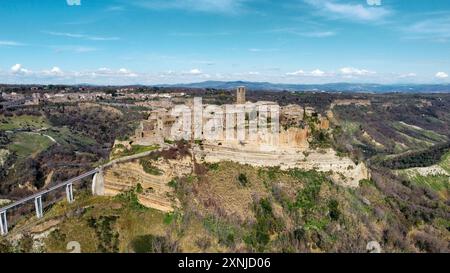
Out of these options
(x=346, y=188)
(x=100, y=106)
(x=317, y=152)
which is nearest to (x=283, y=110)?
(x=317, y=152)

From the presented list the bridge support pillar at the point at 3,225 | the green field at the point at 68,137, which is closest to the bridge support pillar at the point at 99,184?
the bridge support pillar at the point at 3,225

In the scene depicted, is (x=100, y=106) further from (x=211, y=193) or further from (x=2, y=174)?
(x=211, y=193)

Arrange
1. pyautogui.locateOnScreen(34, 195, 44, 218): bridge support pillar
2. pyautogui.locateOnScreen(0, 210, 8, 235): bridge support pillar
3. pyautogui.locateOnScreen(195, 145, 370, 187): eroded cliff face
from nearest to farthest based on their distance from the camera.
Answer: pyautogui.locateOnScreen(0, 210, 8, 235): bridge support pillar → pyautogui.locateOnScreen(195, 145, 370, 187): eroded cliff face → pyautogui.locateOnScreen(34, 195, 44, 218): bridge support pillar

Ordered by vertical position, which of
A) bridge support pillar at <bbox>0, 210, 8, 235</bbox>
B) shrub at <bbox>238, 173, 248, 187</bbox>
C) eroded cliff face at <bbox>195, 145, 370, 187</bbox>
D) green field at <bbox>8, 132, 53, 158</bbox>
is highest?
eroded cliff face at <bbox>195, 145, 370, 187</bbox>

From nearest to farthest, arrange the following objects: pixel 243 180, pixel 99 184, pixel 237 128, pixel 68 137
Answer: pixel 243 180
pixel 99 184
pixel 237 128
pixel 68 137

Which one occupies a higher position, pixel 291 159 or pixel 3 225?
pixel 291 159

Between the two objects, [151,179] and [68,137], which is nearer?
[151,179]

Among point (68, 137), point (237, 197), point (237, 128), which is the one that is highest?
point (237, 128)

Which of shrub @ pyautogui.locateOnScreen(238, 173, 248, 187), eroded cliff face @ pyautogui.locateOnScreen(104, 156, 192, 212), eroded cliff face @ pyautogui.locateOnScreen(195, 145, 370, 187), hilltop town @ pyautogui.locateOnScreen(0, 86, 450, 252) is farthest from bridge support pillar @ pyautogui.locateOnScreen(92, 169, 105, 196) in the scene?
shrub @ pyautogui.locateOnScreen(238, 173, 248, 187)

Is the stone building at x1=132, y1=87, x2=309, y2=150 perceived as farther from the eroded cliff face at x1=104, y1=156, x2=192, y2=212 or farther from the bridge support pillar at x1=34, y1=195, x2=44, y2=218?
the bridge support pillar at x1=34, y1=195, x2=44, y2=218

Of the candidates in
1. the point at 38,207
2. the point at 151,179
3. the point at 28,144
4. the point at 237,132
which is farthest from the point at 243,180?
the point at 28,144

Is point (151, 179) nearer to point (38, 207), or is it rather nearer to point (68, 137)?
point (38, 207)

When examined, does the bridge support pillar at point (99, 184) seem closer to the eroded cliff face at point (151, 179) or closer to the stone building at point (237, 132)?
the eroded cliff face at point (151, 179)
